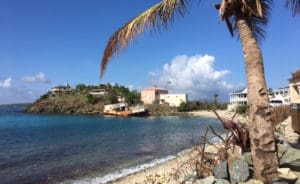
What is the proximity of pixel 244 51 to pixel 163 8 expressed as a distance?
6.08ft

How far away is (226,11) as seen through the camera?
575 cm

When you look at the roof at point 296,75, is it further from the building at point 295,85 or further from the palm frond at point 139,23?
the palm frond at point 139,23

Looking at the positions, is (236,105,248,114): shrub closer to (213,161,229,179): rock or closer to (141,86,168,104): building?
(213,161,229,179): rock

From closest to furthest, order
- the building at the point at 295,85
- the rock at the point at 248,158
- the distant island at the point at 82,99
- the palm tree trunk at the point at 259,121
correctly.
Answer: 1. the palm tree trunk at the point at 259,121
2. the rock at the point at 248,158
3. the building at the point at 295,85
4. the distant island at the point at 82,99

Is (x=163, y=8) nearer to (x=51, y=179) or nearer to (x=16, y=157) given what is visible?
(x=51, y=179)

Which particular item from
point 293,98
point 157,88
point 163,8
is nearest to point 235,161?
point 163,8

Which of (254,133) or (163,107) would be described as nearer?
(254,133)

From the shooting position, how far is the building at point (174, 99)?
370 ft

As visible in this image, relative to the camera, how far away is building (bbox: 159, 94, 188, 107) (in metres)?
113

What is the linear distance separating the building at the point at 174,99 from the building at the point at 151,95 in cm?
294

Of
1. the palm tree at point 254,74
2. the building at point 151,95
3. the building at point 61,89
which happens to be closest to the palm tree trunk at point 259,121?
the palm tree at point 254,74

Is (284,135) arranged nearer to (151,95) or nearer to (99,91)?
(151,95)

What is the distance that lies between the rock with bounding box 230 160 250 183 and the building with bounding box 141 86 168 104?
11612 centimetres

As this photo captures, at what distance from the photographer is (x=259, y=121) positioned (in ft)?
17.7
